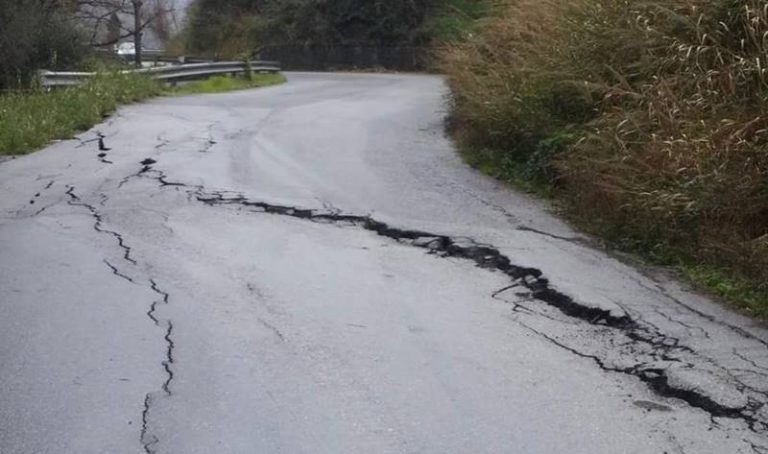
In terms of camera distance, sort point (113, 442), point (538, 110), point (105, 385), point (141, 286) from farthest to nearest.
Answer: point (538, 110) < point (141, 286) < point (105, 385) < point (113, 442)

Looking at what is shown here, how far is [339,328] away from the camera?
7.70 metres

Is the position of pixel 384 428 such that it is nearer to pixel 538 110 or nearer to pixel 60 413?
pixel 60 413

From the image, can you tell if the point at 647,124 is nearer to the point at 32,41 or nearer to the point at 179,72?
the point at 32,41

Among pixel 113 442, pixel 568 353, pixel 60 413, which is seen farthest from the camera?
pixel 568 353

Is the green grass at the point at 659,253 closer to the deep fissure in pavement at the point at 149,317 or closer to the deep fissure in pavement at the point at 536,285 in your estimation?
the deep fissure in pavement at the point at 536,285

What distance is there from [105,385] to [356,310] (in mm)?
2241

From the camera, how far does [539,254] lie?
33.0 ft

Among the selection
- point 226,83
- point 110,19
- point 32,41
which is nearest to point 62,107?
point 32,41

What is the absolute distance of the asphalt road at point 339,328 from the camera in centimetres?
586

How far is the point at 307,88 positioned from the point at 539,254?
69.7 ft

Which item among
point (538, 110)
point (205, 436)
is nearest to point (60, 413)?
point (205, 436)

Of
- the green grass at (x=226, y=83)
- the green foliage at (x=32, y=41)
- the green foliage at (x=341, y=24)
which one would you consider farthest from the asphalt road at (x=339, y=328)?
the green foliage at (x=341, y=24)

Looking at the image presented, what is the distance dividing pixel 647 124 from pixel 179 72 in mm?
20212

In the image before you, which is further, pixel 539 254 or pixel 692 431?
pixel 539 254
